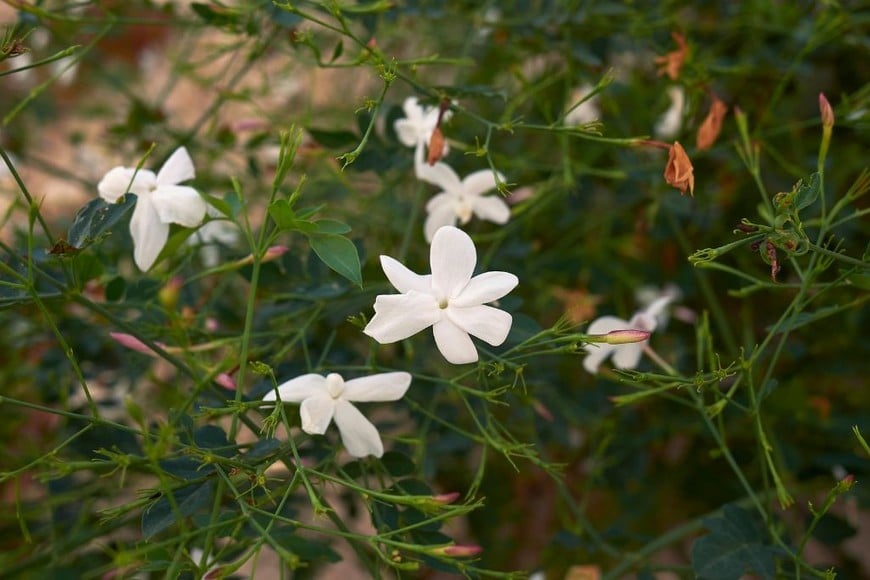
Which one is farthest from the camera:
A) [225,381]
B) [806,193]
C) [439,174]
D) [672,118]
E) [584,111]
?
[584,111]

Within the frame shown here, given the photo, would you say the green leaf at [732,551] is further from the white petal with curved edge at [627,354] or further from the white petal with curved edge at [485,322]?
the white petal with curved edge at [485,322]

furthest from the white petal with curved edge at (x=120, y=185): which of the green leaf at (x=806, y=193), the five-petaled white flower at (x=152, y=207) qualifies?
the green leaf at (x=806, y=193)

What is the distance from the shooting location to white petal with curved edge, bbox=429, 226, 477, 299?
0.60 metres

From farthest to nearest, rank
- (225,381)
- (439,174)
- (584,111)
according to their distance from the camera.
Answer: (584,111) → (439,174) → (225,381)

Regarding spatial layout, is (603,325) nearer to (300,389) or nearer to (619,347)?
(619,347)

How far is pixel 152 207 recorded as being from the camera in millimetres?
708

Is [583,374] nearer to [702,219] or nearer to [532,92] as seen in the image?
[702,219]

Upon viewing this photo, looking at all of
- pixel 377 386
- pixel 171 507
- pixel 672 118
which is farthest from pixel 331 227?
pixel 672 118

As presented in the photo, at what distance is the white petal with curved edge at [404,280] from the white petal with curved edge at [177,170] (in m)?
0.24

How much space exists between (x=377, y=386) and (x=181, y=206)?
231 mm

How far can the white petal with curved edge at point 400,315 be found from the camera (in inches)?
22.9

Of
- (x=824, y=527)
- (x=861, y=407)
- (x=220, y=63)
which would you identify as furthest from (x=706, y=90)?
(x=220, y=63)

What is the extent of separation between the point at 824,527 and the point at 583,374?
0.50 metres

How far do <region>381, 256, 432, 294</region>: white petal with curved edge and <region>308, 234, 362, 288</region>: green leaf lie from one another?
1.0 inches
